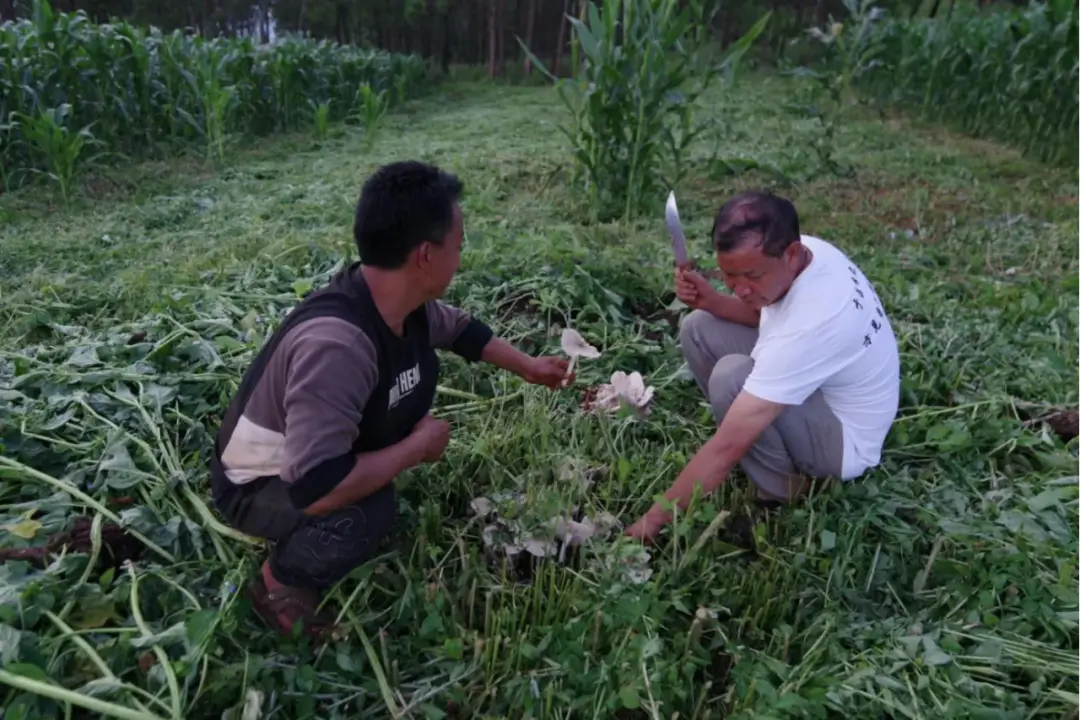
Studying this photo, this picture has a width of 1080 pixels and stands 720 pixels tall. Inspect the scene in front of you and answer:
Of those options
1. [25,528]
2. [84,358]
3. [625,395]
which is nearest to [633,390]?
[625,395]

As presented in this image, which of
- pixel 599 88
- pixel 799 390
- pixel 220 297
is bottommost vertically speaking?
pixel 220 297

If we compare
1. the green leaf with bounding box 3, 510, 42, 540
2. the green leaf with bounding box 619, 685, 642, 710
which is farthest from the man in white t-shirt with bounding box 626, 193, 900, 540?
the green leaf with bounding box 3, 510, 42, 540

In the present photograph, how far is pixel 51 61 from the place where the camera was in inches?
253

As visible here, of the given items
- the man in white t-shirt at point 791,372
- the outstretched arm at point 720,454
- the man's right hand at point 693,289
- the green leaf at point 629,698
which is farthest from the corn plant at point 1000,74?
the green leaf at point 629,698

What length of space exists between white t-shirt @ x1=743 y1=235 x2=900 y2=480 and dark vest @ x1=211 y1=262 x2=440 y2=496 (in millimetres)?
842

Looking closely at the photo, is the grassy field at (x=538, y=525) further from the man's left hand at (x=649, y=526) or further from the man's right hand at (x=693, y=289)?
the man's right hand at (x=693, y=289)

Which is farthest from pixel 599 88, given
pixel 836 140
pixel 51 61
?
pixel 51 61

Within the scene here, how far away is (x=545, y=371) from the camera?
7.42 ft

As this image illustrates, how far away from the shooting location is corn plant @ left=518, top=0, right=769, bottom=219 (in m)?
4.48

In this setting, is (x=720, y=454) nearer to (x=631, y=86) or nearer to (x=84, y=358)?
(x=84, y=358)

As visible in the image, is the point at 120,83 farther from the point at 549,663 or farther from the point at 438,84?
the point at 438,84

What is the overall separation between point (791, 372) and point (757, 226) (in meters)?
0.38

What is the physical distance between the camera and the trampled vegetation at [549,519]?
1532mm

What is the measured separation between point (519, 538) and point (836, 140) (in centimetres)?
734
